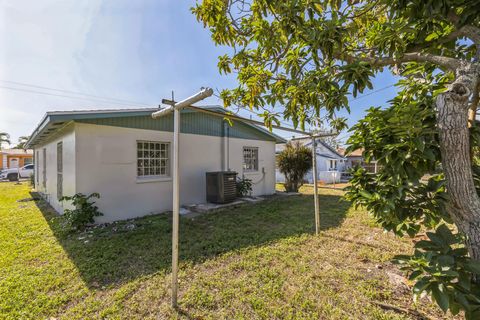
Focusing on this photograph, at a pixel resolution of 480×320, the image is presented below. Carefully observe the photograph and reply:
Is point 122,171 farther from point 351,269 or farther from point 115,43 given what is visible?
point 351,269

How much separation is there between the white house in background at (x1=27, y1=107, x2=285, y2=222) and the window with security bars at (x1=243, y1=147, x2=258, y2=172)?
585mm

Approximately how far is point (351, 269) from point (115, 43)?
9170mm

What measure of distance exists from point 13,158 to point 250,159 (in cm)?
3335

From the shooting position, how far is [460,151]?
1.49 m

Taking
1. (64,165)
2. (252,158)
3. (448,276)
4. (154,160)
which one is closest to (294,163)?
(252,158)

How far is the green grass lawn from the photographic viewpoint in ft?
8.02

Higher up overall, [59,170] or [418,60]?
[418,60]

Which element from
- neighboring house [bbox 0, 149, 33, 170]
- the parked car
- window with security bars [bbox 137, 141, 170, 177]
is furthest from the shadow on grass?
neighboring house [bbox 0, 149, 33, 170]

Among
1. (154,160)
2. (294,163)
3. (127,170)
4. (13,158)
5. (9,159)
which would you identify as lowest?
(127,170)

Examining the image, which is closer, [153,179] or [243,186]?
[153,179]

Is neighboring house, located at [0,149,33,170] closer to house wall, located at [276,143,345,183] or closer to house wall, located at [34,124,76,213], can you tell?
house wall, located at [34,124,76,213]

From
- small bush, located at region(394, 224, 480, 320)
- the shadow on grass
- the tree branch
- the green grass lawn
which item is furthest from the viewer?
the shadow on grass

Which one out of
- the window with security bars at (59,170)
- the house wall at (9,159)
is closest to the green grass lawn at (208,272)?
the window with security bars at (59,170)

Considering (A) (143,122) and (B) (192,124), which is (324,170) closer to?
(B) (192,124)
